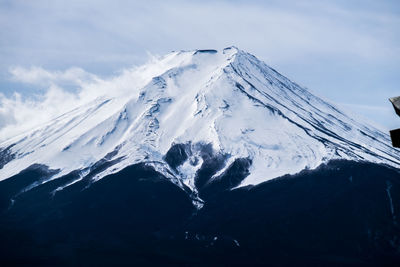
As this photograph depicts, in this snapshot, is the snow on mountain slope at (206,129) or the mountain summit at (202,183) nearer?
the mountain summit at (202,183)

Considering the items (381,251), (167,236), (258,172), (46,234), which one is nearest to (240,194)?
(258,172)

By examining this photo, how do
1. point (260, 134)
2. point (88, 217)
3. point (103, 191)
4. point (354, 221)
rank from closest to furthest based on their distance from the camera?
point (354, 221) < point (88, 217) < point (103, 191) < point (260, 134)

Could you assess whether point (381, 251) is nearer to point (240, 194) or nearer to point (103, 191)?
point (240, 194)

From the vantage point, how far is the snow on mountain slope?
7869 cm

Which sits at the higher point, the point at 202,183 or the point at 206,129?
the point at 206,129

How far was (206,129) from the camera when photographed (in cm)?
8456

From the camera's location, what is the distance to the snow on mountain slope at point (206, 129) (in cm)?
7869

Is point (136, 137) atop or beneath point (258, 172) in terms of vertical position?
atop

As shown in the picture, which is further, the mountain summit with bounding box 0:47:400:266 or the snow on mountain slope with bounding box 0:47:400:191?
the snow on mountain slope with bounding box 0:47:400:191

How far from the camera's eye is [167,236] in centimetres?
6300

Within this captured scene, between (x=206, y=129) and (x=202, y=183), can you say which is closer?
(x=202, y=183)

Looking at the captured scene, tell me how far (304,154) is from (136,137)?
1163 inches

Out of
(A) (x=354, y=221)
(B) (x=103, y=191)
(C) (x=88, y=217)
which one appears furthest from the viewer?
(B) (x=103, y=191)

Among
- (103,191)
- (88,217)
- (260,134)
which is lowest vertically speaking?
(88,217)
